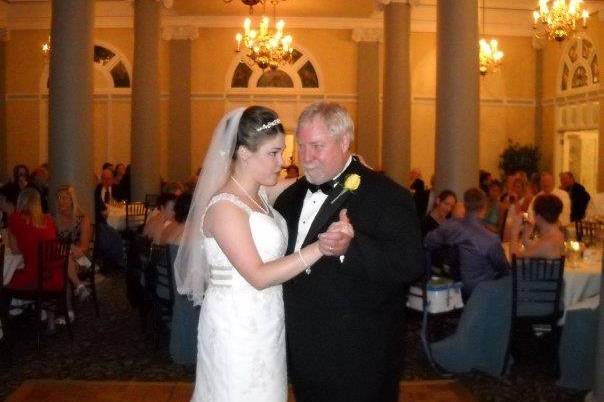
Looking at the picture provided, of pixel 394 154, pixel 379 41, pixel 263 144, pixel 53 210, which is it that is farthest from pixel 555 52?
pixel 263 144

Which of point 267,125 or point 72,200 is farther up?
point 267,125

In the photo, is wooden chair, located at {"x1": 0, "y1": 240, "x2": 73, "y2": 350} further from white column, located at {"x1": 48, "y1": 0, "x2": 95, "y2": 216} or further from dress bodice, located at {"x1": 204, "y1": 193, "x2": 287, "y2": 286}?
dress bodice, located at {"x1": 204, "y1": 193, "x2": 287, "y2": 286}

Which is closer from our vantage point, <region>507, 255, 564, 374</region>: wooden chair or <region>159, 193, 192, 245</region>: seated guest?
<region>507, 255, 564, 374</region>: wooden chair

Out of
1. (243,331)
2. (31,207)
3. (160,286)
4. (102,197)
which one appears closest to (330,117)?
(243,331)

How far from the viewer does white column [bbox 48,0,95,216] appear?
9625 mm

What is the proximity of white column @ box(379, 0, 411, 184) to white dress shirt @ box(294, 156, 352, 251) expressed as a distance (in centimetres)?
1061

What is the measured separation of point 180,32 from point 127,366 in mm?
12526

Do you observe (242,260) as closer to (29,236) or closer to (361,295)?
(361,295)

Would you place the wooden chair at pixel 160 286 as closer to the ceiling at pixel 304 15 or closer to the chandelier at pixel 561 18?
the chandelier at pixel 561 18

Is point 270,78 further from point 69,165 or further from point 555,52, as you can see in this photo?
point 69,165

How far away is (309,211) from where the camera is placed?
9.48 feet

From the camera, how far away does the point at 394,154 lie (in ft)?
44.5

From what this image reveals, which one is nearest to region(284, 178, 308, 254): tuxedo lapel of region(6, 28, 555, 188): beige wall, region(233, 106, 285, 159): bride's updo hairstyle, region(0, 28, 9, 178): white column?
region(233, 106, 285, 159): bride's updo hairstyle

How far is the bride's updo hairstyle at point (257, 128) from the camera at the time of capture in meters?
2.81
